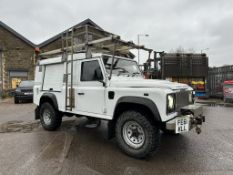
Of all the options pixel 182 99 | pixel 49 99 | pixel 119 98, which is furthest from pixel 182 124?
pixel 49 99

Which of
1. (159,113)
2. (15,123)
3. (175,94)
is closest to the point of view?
(159,113)

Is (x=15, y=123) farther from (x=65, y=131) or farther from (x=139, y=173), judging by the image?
(x=139, y=173)

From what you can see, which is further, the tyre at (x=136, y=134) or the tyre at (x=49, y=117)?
the tyre at (x=49, y=117)

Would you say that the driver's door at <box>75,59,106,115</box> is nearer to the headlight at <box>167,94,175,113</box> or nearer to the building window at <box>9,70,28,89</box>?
the headlight at <box>167,94,175,113</box>

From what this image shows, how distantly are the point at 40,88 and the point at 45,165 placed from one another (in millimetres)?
3212

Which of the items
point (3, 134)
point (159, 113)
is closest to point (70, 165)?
point (159, 113)

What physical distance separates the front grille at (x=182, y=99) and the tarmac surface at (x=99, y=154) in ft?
3.34

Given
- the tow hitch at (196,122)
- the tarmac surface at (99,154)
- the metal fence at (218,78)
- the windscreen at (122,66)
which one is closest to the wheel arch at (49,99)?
the tarmac surface at (99,154)

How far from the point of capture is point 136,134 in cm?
410

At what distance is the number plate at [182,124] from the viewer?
145 inches

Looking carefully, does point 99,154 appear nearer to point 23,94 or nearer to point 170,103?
point 170,103

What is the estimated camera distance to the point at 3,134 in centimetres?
594

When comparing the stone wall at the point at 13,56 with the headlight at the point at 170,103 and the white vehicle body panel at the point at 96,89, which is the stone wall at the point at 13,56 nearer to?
the white vehicle body panel at the point at 96,89

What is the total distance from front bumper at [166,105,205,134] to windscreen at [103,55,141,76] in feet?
5.61
